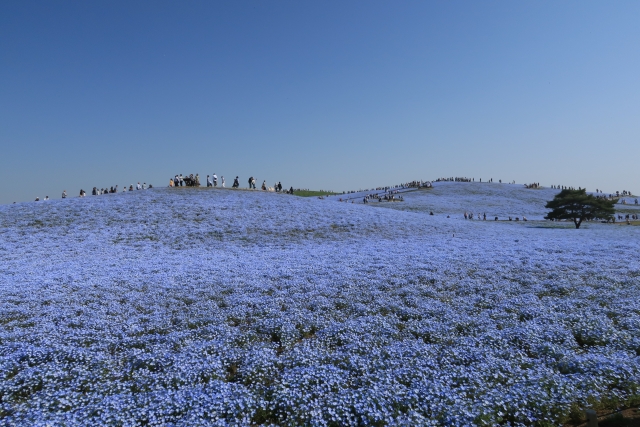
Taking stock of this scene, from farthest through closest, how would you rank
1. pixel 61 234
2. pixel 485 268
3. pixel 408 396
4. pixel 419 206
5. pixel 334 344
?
pixel 419 206
pixel 61 234
pixel 485 268
pixel 334 344
pixel 408 396

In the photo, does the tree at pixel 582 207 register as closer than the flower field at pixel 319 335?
No

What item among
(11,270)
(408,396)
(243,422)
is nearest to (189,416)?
(243,422)

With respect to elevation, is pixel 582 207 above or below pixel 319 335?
above

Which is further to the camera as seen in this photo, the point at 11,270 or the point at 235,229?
the point at 235,229

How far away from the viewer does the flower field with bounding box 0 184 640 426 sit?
655cm

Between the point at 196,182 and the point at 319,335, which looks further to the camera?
the point at 196,182

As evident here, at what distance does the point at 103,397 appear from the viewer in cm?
703

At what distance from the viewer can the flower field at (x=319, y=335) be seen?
6547mm

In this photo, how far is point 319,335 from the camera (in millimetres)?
9758

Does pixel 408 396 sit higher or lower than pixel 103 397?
higher

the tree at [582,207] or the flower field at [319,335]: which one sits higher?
the tree at [582,207]

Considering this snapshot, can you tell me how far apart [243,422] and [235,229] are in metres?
23.6

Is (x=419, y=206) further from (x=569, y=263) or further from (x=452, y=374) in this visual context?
(x=452, y=374)

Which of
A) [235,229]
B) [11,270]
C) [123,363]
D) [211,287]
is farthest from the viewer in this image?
[235,229]
